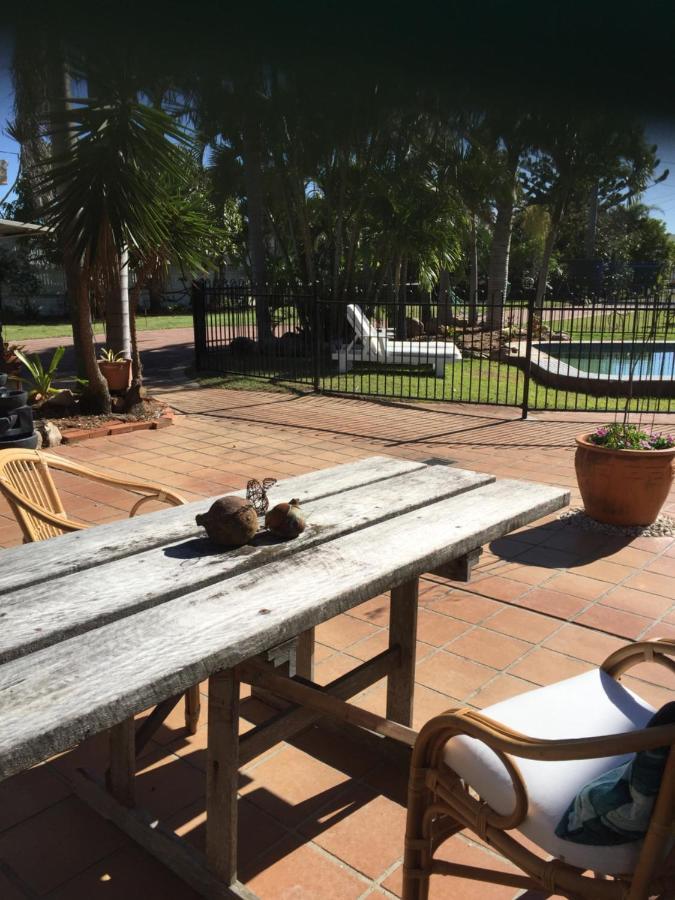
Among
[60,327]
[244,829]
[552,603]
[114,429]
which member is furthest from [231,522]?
[60,327]

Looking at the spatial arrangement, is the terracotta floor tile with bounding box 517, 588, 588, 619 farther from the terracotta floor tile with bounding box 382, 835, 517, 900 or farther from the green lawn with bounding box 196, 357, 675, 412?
the green lawn with bounding box 196, 357, 675, 412

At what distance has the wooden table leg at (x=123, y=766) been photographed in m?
2.03

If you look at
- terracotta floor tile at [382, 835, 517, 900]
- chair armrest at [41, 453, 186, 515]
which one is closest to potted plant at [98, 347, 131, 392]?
chair armrest at [41, 453, 186, 515]

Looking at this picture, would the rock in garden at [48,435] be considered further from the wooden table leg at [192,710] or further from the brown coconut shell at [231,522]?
the brown coconut shell at [231,522]

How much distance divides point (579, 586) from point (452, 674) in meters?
1.15

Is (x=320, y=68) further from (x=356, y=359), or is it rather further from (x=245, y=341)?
(x=245, y=341)

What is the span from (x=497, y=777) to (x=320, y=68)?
134 centimetres

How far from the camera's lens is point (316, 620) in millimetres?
1637

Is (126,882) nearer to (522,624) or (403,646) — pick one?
(403,646)

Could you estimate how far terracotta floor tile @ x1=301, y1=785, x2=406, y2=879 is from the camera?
1.99 meters

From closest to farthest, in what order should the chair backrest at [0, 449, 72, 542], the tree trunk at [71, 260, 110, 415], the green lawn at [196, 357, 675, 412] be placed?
the chair backrest at [0, 449, 72, 542], the tree trunk at [71, 260, 110, 415], the green lawn at [196, 357, 675, 412]

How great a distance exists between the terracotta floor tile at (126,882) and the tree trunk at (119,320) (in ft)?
23.8

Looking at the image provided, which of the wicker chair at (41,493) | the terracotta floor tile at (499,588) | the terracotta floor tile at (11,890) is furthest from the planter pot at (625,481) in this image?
the terracotta floor tile at (11,890)

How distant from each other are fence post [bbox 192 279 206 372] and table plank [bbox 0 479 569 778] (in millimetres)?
9476
